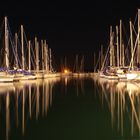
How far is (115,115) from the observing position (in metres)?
15.3

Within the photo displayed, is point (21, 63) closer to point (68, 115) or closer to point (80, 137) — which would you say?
point (68, 115)

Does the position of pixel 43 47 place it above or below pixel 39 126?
above

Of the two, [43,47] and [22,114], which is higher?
[43,47]

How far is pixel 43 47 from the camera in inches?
3718

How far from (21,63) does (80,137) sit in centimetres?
5898

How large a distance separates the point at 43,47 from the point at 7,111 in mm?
78147

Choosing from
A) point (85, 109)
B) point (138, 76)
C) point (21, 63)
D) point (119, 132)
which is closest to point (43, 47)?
point (21, 63)

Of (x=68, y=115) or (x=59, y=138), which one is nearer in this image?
(x=59, y=138)

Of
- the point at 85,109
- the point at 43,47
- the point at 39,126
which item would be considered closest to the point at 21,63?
the point at 43,47

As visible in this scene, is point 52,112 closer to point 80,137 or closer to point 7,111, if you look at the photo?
point 7,111

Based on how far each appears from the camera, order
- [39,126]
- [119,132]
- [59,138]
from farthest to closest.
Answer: [39,126] < [119,132] < [59,138]

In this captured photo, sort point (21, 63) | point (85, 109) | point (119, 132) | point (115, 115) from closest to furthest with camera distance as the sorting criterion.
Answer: point (119, 132) < point (115, 115) < point (85, 109) < point (21, 63)

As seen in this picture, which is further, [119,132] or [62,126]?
[62,126]

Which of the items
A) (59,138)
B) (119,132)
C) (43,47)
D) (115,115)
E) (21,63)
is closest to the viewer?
(59,138)
